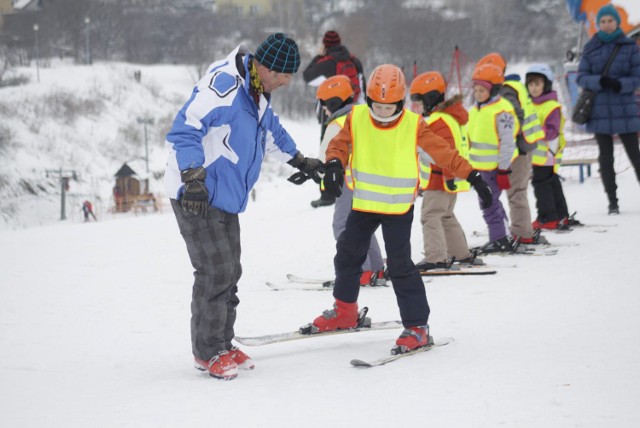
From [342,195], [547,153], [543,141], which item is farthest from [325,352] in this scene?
[547,153]

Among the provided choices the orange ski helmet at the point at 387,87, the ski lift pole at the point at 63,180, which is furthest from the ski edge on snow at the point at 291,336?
the ski lift pole at the point at 63,180

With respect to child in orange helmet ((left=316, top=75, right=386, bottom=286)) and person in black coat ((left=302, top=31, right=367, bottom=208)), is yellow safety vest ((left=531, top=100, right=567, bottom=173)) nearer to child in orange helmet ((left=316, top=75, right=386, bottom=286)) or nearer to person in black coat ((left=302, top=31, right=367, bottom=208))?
person in black coat ((left=302, top=31, right=367, bottom=208))

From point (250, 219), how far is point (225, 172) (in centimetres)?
728

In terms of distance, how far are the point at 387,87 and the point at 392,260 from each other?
83cm

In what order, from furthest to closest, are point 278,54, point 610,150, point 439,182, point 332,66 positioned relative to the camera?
point 332,66, point 610,150, point 439,182, point 278,54

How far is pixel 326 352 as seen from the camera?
3.71 meters

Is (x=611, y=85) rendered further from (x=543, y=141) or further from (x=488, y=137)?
(x=488, y=137)

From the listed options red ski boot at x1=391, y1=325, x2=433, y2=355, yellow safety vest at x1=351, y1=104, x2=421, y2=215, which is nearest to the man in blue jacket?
yellow safety vest at x1=351, y1=104, x2=421, y2=215

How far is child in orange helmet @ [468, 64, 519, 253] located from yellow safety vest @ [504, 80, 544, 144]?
446mm

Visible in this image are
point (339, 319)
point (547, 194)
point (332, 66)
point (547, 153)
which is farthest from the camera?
point (332, 66)

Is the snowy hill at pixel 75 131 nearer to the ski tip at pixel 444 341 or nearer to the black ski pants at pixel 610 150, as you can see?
A: the black ski pants at pixel 610 150

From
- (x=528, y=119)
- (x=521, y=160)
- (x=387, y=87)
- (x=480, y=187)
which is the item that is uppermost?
(x=387, y=87)

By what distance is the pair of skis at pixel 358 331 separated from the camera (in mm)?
3415

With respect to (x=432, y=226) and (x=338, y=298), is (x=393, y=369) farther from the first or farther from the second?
(x=432, y=226)
